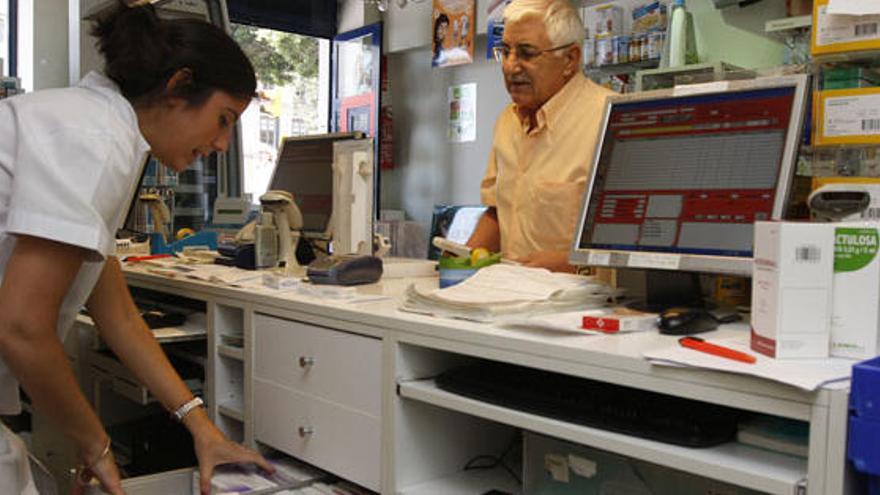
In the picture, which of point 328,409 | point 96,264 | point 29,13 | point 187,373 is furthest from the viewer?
point 29,13

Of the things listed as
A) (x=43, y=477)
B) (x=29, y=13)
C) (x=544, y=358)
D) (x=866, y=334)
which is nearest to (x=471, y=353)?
(x=544, y=358)

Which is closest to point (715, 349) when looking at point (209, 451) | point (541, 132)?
point (209, 451)

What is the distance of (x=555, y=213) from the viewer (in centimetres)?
196

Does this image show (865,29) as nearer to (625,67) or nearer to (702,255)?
(702,255)

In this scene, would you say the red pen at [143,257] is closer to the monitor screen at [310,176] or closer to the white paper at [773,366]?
the monitor screen at [310,176]

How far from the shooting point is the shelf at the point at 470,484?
1422mm

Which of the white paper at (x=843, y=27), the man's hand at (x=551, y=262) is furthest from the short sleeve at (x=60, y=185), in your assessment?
the white paper at (x=843, y=27)

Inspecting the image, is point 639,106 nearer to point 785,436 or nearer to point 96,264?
point 785,436

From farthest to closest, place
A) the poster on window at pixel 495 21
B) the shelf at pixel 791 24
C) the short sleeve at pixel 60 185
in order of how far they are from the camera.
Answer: the poster on window at pixel 495 21 < the shelf at pixel 791 24 < the short sleeve at pixel 60 185

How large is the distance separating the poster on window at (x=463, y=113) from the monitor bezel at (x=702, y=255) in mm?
3512

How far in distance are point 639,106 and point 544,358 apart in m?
0.55

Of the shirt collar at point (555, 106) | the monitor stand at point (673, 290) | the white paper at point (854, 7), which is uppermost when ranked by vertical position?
the white paper at point (854, 7)

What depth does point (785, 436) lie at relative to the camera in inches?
39.2

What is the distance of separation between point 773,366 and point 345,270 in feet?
3.61
